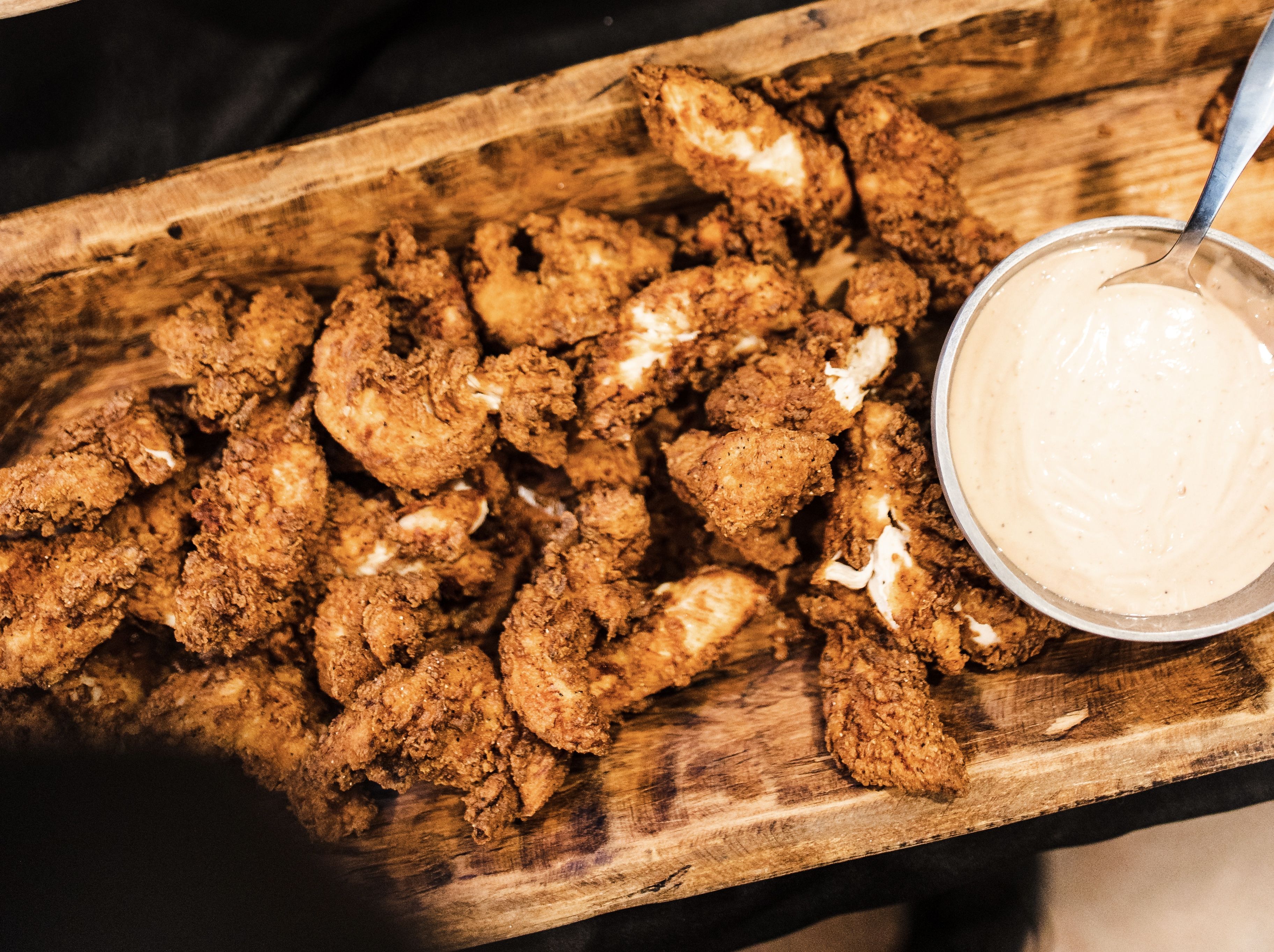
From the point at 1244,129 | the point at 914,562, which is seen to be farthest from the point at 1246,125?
the point at 914,562

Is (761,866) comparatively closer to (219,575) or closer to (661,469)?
(661,469)

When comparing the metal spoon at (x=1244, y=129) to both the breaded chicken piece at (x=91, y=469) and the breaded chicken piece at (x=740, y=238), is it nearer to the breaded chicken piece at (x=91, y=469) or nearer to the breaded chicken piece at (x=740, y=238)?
the breaded chicken piece at (x=740, y=238)

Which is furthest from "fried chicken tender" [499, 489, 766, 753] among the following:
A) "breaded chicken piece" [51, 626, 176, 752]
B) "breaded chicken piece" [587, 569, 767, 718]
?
"breaded chicken piece" [51, 626, 176, 752]

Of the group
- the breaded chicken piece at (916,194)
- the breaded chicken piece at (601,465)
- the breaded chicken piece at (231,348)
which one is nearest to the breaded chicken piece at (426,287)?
the breaded chicken piece at (231,348)

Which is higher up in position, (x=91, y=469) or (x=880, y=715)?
(x=91, y=469)

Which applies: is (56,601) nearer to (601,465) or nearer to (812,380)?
(601,465)

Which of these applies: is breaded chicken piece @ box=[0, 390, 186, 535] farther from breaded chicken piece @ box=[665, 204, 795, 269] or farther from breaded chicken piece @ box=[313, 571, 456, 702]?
breaded chicken piece @ box=[665, 204, 795, 269]
